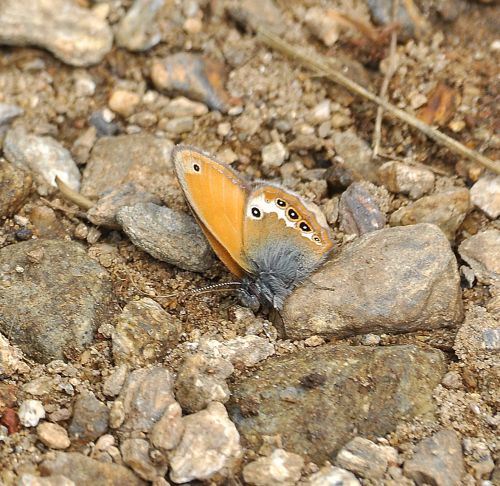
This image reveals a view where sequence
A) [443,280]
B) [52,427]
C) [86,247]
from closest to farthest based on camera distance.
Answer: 1. [52,427]
2. [443,280]
3. [86,247]

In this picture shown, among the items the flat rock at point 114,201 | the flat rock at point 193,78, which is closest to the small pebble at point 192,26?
the flat rock at point 193,78

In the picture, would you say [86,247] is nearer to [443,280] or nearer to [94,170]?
[94,170]

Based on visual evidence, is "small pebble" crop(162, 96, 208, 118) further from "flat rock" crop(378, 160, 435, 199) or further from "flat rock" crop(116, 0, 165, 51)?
"flat rock" crop(378, 160, 435, 199)

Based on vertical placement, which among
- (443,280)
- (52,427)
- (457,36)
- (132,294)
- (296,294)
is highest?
(457,36)

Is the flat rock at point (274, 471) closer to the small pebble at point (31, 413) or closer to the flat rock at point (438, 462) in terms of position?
the flat rock at point (438, 462)

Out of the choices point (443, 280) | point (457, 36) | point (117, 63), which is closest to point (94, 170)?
point (117, 63)

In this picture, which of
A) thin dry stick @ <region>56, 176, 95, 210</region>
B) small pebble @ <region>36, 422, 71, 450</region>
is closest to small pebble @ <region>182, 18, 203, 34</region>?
thin dry stick @ <region>56, 176, 95, 210</region>

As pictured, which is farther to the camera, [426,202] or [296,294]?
[426,202]
